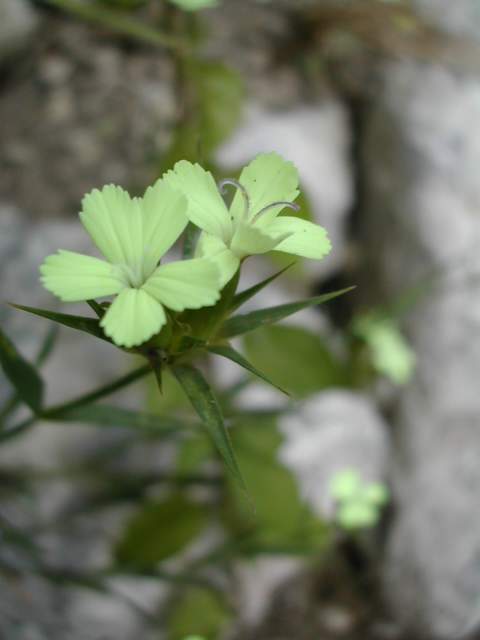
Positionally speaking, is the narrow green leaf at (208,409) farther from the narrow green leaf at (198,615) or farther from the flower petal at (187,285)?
the narrow green leaf at (198,615)

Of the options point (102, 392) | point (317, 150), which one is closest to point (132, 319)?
point (102, 392)

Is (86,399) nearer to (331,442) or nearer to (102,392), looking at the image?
(102,392)

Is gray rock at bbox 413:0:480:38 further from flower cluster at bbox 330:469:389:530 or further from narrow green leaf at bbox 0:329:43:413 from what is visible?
narrow green leaf at bbox 0:329:43:413

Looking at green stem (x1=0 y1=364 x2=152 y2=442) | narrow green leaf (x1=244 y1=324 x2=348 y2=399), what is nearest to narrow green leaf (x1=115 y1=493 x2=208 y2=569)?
narrow green leaf (x1=244 y1=324 x2=348 y2=399)

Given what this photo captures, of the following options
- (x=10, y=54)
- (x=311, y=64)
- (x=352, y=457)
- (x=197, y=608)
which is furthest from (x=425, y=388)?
(x=10, y=54)

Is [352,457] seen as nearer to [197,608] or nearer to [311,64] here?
[197,608]
